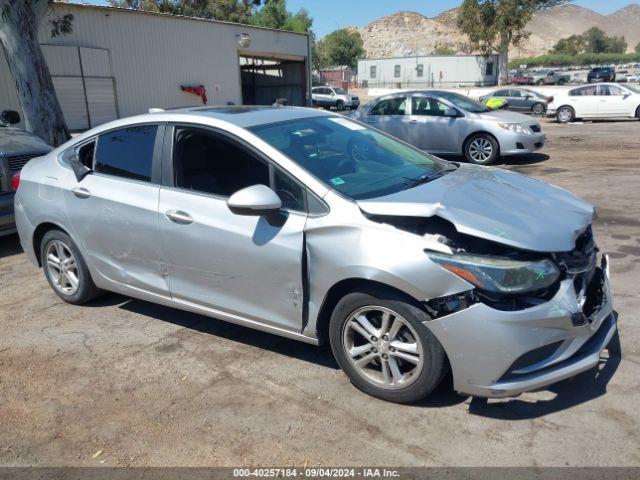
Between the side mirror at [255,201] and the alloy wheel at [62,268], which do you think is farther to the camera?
the alloy wheel at [62,268]

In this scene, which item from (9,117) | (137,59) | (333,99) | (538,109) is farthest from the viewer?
(333,99)

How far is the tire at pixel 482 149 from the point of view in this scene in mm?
11641

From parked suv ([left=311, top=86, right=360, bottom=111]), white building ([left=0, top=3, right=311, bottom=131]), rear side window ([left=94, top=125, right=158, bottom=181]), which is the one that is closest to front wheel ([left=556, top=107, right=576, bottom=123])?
white building ([left=0, top=3, right=311, bottom=131])

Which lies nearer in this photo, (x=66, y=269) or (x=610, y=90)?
(x=66, y=269)

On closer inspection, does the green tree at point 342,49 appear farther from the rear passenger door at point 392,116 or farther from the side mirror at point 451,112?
the side mirror at point 451,112

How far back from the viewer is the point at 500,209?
329 centimetres

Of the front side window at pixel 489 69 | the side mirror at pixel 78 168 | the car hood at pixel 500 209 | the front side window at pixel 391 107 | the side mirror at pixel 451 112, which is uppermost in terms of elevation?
the front side window at pixel 489 69

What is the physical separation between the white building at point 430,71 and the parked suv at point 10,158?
60116 mm

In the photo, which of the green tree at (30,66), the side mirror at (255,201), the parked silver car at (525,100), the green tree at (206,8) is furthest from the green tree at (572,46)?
the side mirror at (255,201)

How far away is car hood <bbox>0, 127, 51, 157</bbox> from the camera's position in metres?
6.99

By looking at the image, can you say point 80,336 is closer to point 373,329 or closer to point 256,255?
point 256,255

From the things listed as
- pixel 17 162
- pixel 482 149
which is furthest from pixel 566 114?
pixel 17 162

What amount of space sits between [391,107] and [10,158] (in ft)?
26.6

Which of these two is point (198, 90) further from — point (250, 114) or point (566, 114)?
point (250, 114)
